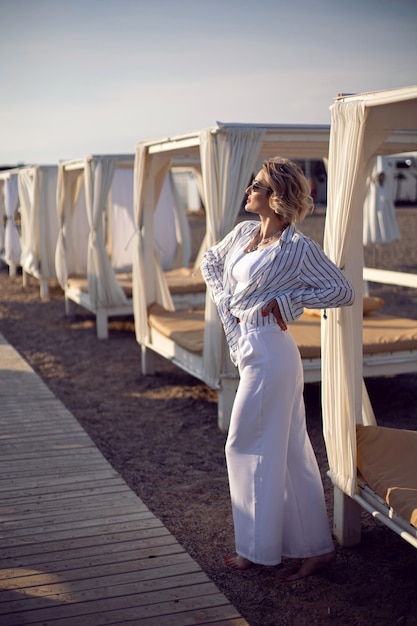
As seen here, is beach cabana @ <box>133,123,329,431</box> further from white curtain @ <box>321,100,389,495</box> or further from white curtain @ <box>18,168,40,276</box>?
white curtain @ <box>18,168,40,276</box>

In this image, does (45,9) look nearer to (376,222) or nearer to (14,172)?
(14,172)

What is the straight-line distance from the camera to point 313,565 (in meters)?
3.46

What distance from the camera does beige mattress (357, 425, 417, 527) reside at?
3.23m

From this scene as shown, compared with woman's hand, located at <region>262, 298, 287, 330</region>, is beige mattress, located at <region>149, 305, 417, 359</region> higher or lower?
lower

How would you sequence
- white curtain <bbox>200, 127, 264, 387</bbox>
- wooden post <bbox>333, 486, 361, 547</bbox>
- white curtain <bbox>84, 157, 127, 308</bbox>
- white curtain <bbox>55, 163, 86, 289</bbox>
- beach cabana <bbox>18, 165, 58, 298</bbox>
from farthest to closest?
1. beach cabana <bbox>18, 165, 58, 298</bbox>
2. white curtain <bbox>55, 163, 86, 289</bbox>
3. white curtain <bbox>84, 157, 127, 308</bbox>
4. white curtain <bbox>200, 127, 264, 387</bbox>
5. wooden post <bbox>333, 486, 361, 547</bbox>

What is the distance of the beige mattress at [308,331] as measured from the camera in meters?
6.14

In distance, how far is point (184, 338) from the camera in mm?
6480

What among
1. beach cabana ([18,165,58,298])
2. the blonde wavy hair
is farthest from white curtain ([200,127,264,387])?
beach cabana ([18,165,58,298])

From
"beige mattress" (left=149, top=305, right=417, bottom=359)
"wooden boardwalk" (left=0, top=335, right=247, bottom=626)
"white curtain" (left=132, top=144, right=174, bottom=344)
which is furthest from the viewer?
"white curtain" (left=132, top=144, right=174, bottom=344)

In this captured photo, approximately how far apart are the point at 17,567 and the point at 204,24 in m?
6.67

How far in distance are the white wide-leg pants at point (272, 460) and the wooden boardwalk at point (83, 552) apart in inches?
13.8

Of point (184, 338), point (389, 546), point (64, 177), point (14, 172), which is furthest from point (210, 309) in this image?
point (14, 172)

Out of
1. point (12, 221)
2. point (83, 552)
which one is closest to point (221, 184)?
point (83, 552)

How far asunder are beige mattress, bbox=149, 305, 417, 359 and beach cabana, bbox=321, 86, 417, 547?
223cm
